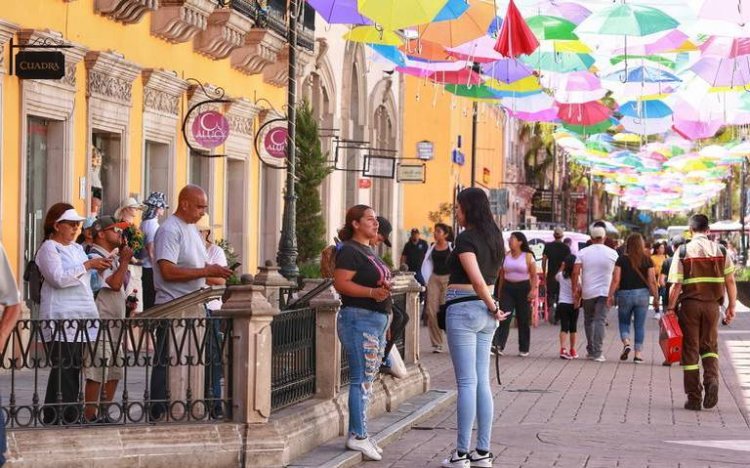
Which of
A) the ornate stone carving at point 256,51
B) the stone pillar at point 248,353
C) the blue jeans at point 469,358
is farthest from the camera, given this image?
the ornate stone carving at point 256,51

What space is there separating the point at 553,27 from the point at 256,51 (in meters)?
7.60

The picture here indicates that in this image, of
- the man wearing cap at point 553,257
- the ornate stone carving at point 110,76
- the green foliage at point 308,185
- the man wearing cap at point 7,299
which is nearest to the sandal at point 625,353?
the ornate stone carving at point 110,76

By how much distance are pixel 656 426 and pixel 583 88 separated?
48.9 feet

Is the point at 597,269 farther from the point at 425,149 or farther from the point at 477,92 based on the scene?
the point at 425,149

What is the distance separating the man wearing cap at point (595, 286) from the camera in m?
22.4

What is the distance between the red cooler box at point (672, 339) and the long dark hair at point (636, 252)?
5202mm

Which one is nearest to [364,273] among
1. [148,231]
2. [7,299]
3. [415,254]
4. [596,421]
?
[596,421]

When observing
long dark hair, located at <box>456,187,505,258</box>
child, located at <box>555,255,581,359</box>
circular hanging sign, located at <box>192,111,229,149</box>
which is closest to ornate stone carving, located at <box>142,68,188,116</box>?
circular hanging sign, located at <box>192,111,229,149</box>

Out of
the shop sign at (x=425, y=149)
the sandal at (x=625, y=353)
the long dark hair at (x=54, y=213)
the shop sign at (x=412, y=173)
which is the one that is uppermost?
the shop sign at (x=425, y=149)

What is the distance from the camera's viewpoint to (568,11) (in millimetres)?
20688

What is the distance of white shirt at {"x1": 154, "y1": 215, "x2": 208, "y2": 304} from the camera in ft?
37.1

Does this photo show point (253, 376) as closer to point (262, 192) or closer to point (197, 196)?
point (197, 196)

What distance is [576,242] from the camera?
40062 mm

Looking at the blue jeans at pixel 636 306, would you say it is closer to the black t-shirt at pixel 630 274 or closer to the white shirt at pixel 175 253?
the black t-shirt at pixel 630 274
